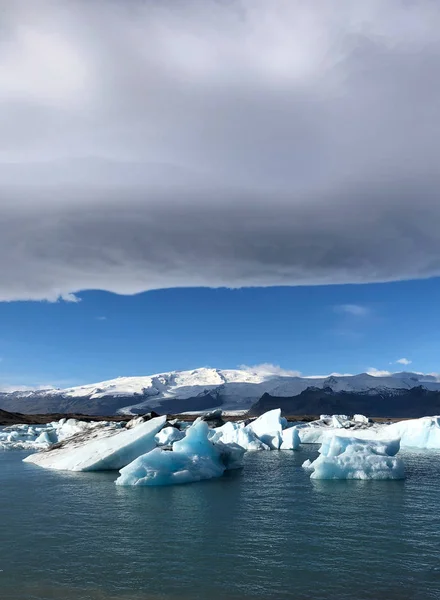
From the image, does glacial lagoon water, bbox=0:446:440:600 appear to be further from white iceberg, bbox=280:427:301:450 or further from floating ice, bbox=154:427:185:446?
white iceberg, bbox=280:427:301:450

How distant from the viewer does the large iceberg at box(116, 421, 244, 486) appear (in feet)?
72.1

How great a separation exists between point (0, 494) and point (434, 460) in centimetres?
2650

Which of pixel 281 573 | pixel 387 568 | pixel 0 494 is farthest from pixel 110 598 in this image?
pixel 0 494

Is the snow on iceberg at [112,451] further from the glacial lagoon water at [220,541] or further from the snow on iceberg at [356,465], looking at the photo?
the snow on iceberg at [356,465]

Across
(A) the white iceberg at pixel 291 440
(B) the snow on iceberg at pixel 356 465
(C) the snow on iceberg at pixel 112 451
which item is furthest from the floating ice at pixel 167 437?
(B) the snow on iceberg at pixel 356 465

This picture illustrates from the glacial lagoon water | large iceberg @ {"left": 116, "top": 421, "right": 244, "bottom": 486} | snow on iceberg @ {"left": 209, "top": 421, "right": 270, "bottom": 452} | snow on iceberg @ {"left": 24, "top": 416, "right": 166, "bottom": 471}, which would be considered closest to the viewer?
the glacial lagoon water

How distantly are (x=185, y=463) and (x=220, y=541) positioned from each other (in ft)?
34.7

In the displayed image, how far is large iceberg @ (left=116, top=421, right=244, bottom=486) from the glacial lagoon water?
3.14ft

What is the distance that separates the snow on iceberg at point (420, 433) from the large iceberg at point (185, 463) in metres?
24.3

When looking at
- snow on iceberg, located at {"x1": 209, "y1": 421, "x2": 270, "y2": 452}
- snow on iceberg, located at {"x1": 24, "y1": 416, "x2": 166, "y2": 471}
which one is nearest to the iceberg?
snow on iceberg, located at {"x1": 209, "y1": 421, "x2": 270, "y2": 452}

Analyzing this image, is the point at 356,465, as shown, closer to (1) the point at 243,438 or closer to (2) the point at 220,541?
(2) the point at 220,541

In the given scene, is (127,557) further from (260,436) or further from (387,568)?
(260,436)

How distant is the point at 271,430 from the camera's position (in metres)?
43.5

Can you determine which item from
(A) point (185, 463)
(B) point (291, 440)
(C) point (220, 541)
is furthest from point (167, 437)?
(C) point (220, 541)
